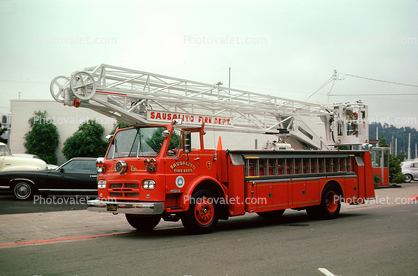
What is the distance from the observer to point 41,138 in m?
40.8

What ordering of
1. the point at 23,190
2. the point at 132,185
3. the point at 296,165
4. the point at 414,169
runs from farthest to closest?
the point at 414,169
the point at 23,190
the point at 296,165
the point at 132,185

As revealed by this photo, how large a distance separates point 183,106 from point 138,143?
4369 mm

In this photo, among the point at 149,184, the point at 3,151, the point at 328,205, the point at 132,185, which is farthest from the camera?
the point at 3,151

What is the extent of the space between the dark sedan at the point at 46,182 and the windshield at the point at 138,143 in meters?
6.14

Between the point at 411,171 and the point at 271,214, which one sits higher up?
the point at 411,171

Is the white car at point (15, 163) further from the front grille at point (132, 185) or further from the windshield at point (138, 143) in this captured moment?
the front grille at point (132, 185)

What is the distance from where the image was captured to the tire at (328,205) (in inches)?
444

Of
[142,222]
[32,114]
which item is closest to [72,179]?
[142,222]

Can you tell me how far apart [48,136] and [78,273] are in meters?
38.8

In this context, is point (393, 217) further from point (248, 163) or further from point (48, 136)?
point (48, 136)

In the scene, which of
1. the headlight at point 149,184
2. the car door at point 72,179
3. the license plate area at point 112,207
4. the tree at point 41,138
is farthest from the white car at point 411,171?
the tree at point 41,138

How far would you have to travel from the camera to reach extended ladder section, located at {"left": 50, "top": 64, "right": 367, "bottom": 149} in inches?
411

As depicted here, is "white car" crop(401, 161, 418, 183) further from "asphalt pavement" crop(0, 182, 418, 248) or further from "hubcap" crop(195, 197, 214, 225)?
"hubcap" crop(195, 197, 214, 225)

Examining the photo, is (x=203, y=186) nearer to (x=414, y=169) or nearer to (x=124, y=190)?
(x=124, y=190)
